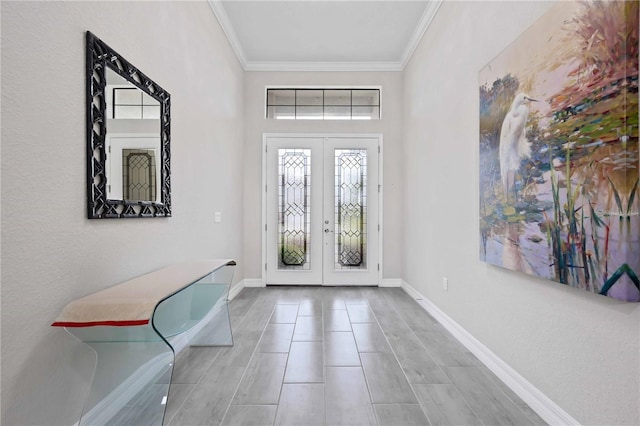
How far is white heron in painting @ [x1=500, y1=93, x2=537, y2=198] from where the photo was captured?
175cm

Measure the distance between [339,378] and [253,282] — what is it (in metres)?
2.75

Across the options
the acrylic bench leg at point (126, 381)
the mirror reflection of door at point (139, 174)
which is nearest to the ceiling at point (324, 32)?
the mirror reflection of door at point (139, 174)

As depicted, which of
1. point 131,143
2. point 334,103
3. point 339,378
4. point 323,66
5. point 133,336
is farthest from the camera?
point 334,103

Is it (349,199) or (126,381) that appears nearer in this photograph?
(126,381)

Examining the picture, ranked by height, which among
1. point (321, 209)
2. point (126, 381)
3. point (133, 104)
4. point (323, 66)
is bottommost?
point (126, 381)

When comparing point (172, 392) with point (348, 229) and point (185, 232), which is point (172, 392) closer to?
point (185, 232)

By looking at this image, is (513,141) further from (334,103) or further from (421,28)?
(334,103)

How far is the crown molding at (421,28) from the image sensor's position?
3.18m

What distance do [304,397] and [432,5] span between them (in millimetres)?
3736

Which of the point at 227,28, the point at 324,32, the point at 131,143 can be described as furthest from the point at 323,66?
the point at 131,143

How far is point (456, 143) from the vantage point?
2730 mm

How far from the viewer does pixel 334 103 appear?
4594 millimetres

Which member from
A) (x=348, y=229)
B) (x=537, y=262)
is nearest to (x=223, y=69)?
(x=348, y=229)

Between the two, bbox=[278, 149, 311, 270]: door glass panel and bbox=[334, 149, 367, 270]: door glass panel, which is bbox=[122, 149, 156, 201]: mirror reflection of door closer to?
bbox=[278, 149, 311, 270]: door glass panel
